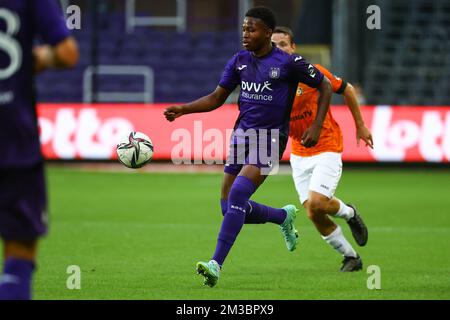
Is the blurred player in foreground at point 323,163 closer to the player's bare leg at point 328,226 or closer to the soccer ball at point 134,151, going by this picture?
the player's bare leg at point 328,226

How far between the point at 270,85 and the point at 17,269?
3864mm

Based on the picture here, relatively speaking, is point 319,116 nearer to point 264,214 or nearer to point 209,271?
point 264,214

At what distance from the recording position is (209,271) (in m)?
7.51

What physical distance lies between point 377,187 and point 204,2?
1307cm

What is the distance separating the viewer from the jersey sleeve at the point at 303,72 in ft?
27.1

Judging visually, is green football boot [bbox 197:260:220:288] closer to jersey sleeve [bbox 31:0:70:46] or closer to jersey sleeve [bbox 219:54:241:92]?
jersey sleeve [bbox 219:54:241:92]

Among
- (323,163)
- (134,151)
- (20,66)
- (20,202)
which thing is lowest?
(323,163)

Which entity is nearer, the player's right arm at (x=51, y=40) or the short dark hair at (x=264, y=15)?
the player's right arm at (x=51, y=40)

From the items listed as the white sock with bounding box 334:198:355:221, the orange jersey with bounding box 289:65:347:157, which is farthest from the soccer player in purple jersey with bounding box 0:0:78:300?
the white sock with bounding box 334:198:355:221

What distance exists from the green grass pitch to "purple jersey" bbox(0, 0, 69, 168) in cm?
265

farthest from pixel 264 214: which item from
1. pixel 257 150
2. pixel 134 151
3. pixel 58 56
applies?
pixel 58 56

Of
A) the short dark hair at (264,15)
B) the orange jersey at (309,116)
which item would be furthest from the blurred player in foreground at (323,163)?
the short dark hair at (264,15)

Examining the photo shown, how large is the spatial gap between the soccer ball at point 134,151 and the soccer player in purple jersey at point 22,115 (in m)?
3.57
